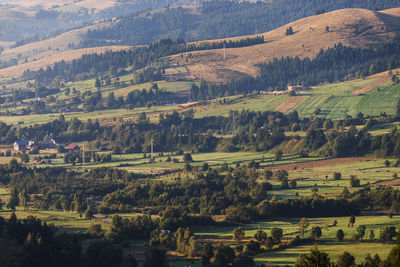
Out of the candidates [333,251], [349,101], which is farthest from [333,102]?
[333,251]

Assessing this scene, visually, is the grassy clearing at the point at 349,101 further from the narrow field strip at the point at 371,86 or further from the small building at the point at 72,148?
the small building at the point at 72,148

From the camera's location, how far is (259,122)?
162 meters

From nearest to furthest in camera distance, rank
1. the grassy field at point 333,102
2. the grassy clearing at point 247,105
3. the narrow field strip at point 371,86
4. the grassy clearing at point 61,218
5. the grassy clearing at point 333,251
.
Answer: the grassy clearing at point 333,251 < the grassy clearing at point 61,218 < the grassy field at point 333,102 < the grassy clearing at point 247,105 < the narrow field strip at point 371,86

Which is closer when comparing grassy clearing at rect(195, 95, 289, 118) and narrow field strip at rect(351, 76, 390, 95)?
grassy clearing at rect(195, 95, 289, 118)

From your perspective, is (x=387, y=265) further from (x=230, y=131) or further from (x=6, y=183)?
(x=230, y=131)

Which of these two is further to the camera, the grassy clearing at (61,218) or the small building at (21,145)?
the small building at (21,145)

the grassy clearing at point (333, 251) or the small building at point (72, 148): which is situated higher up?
the grassy clearing at point (333, 251)

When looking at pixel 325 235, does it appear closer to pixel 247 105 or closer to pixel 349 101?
pixel 349 101

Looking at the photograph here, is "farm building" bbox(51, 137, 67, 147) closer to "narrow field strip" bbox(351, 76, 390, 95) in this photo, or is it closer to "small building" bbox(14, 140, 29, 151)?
"small building" bbox(14, 140, 29, 151)

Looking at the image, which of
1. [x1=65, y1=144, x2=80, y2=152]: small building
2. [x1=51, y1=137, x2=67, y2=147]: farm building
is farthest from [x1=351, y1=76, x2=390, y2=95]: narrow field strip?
[x1=51, y1=137, x2=67, y2=147]: farm building

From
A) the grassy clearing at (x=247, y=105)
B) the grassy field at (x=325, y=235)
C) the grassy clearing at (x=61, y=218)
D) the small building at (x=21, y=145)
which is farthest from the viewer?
the grassy clearing at (x=247, y=105)

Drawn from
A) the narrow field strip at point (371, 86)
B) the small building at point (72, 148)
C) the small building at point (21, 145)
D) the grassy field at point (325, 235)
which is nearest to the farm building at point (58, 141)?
the small building at point (72, 148)

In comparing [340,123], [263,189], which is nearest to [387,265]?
[263,189]

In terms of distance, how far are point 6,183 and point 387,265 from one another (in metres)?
72.7
